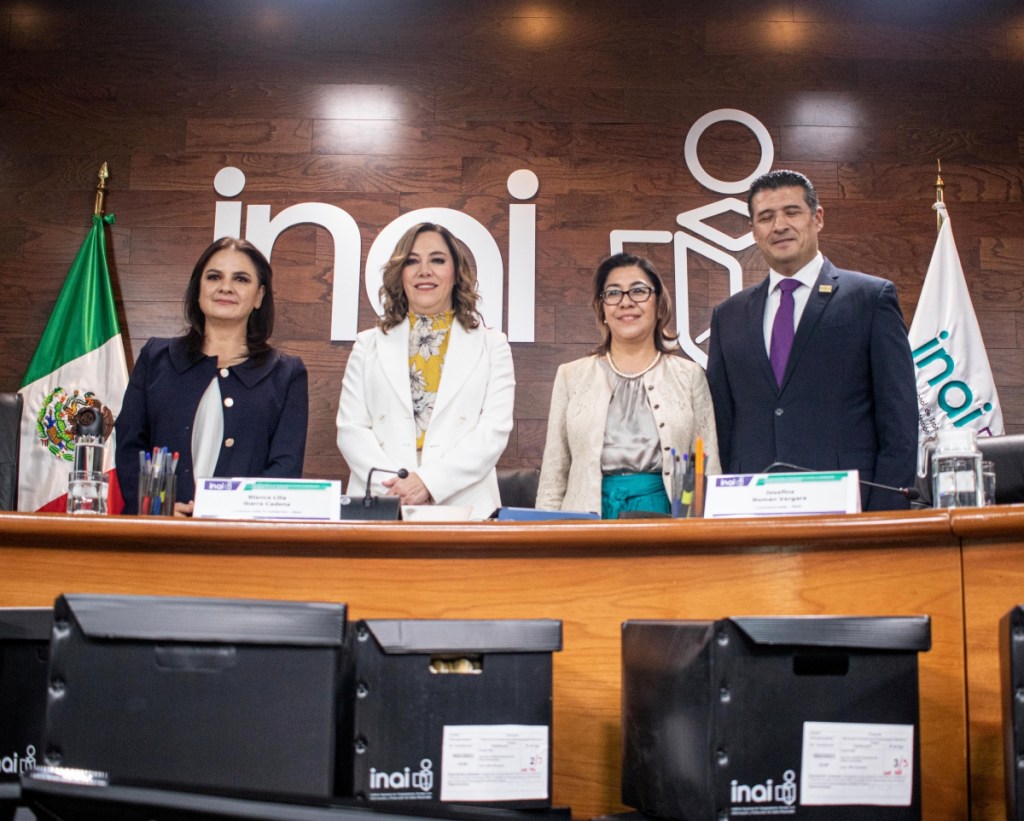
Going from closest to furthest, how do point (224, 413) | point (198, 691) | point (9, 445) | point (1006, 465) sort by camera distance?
1. point (198, 691)
2. point (1006, 465)
3. point (9, 445)
4. point (224, 413)

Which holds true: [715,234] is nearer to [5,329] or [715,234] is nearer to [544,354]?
[544,354]

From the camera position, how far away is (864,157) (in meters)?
4.28

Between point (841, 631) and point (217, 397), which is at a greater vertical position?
point (217, 397)

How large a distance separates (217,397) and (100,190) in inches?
67.7

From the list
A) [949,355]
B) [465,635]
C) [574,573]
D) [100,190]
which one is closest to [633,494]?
[574,573]

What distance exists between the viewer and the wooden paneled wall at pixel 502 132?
4.16m

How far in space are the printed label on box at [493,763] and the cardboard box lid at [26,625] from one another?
0.56 meters

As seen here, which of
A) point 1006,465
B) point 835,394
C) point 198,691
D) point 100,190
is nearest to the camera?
point 198,691

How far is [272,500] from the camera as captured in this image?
1.87m

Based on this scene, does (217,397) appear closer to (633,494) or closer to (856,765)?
(633,494)

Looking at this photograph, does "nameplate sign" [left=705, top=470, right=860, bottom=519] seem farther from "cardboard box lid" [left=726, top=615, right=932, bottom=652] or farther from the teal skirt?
the teal skirt

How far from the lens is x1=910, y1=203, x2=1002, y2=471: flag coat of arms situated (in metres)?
3.94

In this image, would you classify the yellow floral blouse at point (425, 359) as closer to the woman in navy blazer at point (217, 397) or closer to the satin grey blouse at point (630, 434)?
the woman in navy blazer at point (217, 397)

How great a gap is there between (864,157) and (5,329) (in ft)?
11.0
